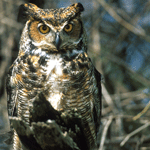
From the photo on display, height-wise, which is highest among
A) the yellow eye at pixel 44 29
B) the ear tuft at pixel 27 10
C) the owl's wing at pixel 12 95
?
the ear tuft at pixel 27 10

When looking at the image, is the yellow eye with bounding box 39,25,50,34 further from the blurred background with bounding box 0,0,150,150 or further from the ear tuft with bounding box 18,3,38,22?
the blurred background with bounding box 0,0,150,150

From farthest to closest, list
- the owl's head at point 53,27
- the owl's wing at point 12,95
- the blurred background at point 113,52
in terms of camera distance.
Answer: the blurred background at point 113,52 < the owl's wing at point 12,95 < the owl's head at point 53,27

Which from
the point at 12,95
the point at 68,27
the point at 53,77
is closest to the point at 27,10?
the point at 68,27

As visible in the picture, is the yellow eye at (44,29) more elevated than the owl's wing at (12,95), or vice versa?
the yellow eye at (44,29)

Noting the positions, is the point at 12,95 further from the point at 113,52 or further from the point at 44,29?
the point at 113,52

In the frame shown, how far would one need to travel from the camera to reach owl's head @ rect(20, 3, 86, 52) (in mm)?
1324

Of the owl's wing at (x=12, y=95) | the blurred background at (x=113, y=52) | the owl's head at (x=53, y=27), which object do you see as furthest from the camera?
the blurred background at (x=113, y=52)

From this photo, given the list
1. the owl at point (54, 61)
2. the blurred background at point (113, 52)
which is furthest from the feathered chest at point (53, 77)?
the blurred background at point (113, 52)

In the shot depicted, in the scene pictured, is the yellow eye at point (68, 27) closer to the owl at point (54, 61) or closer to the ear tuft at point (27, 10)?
the owl at point (54, 61)

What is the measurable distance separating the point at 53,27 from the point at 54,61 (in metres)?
0.23

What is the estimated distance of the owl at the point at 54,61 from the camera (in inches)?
53.1

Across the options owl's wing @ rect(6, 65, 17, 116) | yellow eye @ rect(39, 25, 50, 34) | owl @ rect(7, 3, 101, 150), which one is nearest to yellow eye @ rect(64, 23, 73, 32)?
owl @ rect(7, 3, 101, 150)

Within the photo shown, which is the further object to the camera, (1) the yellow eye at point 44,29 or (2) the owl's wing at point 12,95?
(2) the owl's wing at point 12,95

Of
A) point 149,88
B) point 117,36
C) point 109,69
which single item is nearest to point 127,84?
point 109,69
